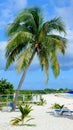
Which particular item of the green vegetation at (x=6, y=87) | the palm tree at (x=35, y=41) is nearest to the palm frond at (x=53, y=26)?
the palm tree at (x=35, y=41)

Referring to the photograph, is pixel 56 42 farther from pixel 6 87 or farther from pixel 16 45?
pixel 6 87

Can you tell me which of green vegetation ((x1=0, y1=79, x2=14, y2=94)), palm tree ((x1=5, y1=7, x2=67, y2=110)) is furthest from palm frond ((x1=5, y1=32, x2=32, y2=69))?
green vegetation ((x1=0, y1=79, x2=14, y2=94))

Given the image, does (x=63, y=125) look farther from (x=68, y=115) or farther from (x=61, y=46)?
(x=61, y=46)

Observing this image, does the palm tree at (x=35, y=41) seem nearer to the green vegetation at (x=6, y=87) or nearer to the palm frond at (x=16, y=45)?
the palm frond at (x=16, y=45)

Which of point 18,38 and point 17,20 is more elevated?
point 17,20

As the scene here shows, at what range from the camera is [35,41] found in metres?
22.0

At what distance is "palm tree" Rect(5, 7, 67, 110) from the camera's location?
2144 centimetres

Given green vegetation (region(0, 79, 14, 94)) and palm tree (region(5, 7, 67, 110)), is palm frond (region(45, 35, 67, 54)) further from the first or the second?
green vegetation (region(0, 79, 14, 94))

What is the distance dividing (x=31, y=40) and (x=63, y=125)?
9.08 m

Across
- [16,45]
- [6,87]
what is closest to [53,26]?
[16,45]

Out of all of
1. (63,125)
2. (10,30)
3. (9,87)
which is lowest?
(63,125)

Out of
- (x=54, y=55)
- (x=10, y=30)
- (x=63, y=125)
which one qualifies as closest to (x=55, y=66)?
(x=54, y=55)

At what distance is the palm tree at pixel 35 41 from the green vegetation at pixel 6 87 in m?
8.19

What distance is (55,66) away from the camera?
72.0 ft
